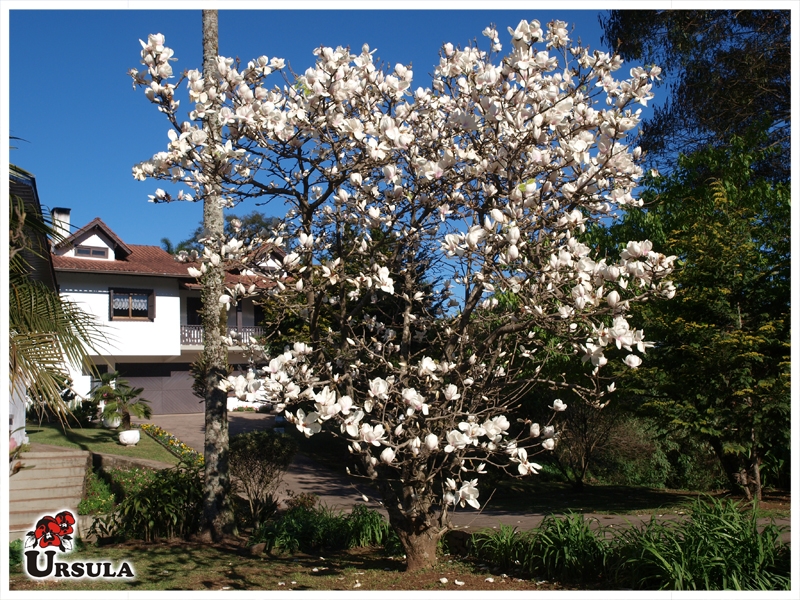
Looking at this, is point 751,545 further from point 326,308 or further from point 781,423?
point 781,423

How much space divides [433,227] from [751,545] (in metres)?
3.68

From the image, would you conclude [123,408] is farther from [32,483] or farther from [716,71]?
[716,71]

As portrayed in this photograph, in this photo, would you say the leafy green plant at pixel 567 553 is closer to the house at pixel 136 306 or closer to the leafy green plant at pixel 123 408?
the leafy green plant at pixel 123 408

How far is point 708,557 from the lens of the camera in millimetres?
4719

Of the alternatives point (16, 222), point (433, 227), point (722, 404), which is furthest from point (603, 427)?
point (16, 222)

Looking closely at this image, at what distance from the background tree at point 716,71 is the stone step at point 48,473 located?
14.1 meters

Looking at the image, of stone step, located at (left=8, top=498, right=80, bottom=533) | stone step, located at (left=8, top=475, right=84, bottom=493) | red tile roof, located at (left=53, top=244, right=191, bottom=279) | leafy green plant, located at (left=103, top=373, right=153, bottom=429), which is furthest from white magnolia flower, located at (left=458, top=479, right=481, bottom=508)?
red tile roof, located at (left=53, top=244, right=191, bottom=279)

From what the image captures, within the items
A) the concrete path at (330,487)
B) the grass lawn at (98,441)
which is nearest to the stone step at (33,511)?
the grass lawn at (98,441)

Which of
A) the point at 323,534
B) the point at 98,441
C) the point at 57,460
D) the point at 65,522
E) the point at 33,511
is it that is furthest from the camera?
the point at 98,441

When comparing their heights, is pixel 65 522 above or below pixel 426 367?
below

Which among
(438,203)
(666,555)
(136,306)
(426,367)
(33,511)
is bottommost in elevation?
(33,511)

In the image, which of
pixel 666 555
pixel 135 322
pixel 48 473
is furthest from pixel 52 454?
pixel 135 322

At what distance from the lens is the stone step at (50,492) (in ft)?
33.8

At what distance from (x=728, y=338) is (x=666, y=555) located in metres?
5.56
